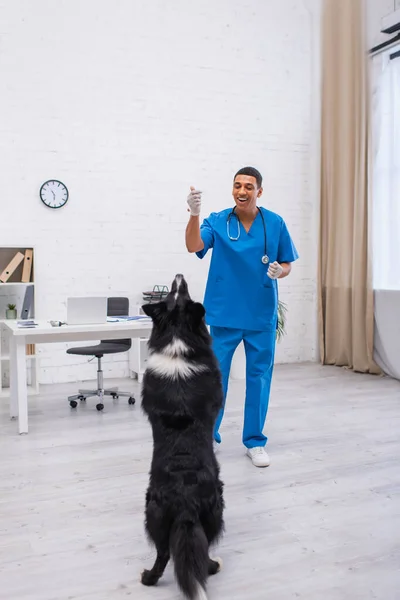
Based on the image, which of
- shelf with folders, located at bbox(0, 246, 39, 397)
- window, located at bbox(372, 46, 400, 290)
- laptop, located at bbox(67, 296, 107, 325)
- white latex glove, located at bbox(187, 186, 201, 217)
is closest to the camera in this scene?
white latex glove, located at bbox(187, 186, 201, 217)

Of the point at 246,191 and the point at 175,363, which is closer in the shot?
the point at 175,363

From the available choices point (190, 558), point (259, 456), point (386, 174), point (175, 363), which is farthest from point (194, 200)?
point (386, 174)

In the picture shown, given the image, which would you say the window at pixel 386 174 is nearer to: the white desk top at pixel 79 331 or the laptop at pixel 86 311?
the white desk top at pixel 79 331

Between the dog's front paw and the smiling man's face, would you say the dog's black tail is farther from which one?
the smiling man's face

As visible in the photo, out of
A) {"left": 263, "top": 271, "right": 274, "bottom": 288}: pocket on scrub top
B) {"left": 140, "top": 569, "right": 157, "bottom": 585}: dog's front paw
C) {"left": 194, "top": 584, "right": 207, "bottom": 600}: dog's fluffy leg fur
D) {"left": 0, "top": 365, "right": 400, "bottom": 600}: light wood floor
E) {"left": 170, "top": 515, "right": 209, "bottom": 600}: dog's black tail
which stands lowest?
{"left": 0, "top": 365, "right": 400, "bottom": 600}: light wood floor

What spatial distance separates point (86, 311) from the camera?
12.1 ft

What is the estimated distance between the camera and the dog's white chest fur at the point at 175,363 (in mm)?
1758

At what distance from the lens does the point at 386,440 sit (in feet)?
11.1

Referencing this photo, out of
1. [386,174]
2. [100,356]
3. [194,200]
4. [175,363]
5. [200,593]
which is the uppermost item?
[386,174]

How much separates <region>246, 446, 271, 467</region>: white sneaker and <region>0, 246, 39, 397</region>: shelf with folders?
2394mm

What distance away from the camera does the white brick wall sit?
5000 millimetres

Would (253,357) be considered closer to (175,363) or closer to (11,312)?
(175,363)

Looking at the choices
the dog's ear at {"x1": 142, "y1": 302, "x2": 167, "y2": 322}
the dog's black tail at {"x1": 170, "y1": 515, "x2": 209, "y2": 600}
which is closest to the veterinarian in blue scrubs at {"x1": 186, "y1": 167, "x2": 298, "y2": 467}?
the dog's ear at {"x1": 142, "y1": 302, "x2": 167, "y2": 322}

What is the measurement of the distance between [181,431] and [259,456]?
129cm
